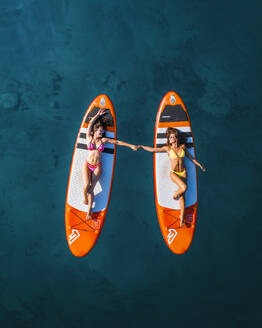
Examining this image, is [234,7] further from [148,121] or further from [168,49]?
[148,121]

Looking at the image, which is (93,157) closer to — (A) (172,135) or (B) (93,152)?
(B) (93,152)

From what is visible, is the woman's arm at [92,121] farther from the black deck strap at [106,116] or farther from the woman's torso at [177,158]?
the woman's torso at [177,158]

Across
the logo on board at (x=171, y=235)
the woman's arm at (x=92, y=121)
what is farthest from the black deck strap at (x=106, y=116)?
the logo on board at (x=171, y=235)

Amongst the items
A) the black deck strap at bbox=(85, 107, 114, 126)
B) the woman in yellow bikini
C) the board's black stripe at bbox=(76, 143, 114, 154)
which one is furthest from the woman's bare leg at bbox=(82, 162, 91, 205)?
the woman in yellow bikini

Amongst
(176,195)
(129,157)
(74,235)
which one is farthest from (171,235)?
(74,235)

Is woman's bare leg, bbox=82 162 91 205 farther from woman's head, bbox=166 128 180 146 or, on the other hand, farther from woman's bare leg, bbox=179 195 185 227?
woman's bare leg, bbox=179 195 185 227

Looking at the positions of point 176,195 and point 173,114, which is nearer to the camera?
point 176,195

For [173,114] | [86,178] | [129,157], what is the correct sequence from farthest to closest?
[129,157] → [173,114] → [86,178]
